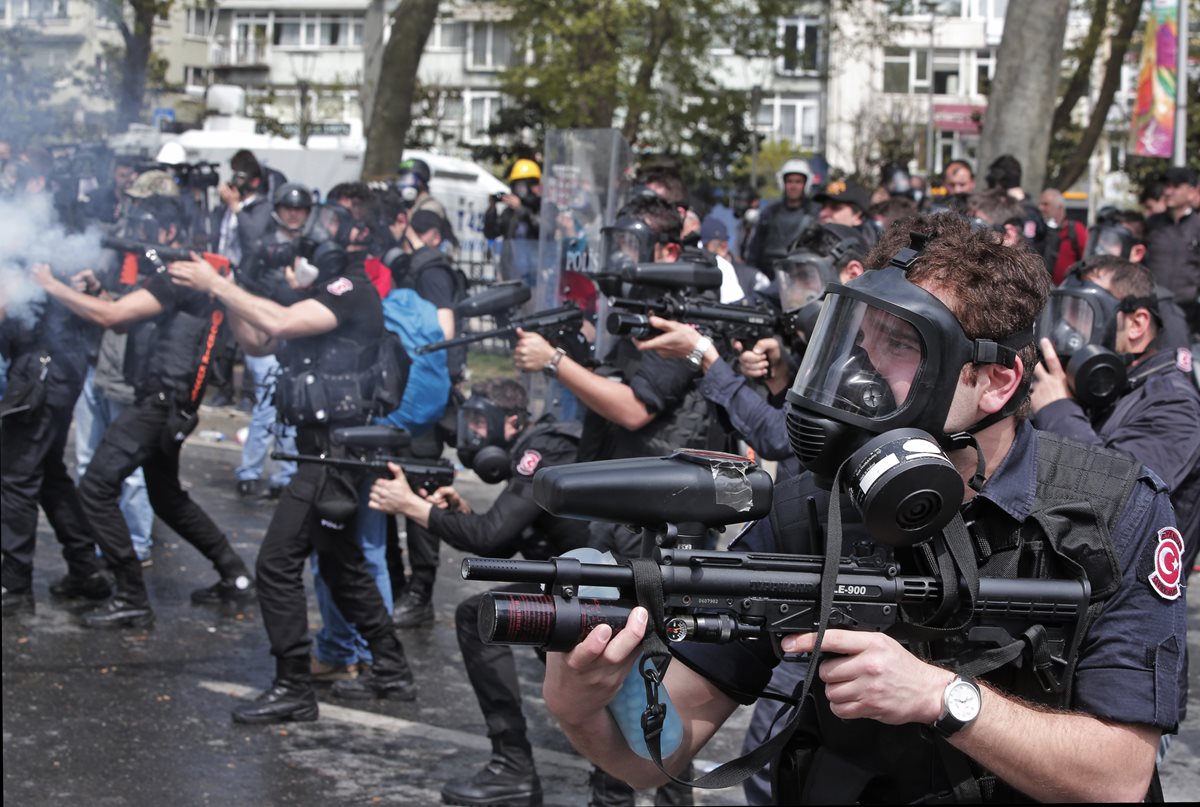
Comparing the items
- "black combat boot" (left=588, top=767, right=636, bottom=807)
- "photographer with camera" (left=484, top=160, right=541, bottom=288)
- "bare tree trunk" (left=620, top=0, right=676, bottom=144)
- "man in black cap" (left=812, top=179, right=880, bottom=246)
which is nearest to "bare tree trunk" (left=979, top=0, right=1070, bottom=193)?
"photographer with camera" (left=484, top=160, right=541, bottom=288)

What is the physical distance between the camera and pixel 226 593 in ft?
25.0

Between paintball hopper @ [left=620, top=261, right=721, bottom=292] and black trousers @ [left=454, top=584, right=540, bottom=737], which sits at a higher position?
paintball hopper @ [left=620, top=261, right=721, bottom=292]

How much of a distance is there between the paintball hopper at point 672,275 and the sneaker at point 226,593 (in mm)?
3413

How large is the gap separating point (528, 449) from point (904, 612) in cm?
300

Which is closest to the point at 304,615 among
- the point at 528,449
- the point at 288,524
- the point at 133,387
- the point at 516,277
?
the point at 288,524

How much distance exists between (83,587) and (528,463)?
357 centimetres

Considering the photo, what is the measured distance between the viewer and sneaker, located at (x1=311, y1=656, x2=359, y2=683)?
6.55 meters

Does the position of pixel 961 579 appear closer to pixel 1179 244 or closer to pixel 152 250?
pixel 152 250

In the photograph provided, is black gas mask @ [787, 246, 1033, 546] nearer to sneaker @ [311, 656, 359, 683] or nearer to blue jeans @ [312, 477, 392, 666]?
blue jeans @ [312, 477, 392, 666]

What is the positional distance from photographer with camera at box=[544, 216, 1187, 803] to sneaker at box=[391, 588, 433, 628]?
5.02 m

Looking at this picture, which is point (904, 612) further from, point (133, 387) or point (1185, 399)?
point (133, 387)

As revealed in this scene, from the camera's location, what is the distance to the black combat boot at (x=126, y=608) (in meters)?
7.12

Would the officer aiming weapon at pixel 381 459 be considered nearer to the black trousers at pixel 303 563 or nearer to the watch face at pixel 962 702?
the black trousers at pixel 303 563

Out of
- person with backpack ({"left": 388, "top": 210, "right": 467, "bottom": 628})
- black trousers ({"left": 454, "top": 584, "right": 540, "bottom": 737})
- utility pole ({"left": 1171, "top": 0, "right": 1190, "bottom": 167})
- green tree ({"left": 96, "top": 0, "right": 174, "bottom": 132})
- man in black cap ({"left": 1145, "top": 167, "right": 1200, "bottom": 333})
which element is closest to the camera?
black trousers ({"left": 454, "top": 584, "right": 540, "bottom": 737})
